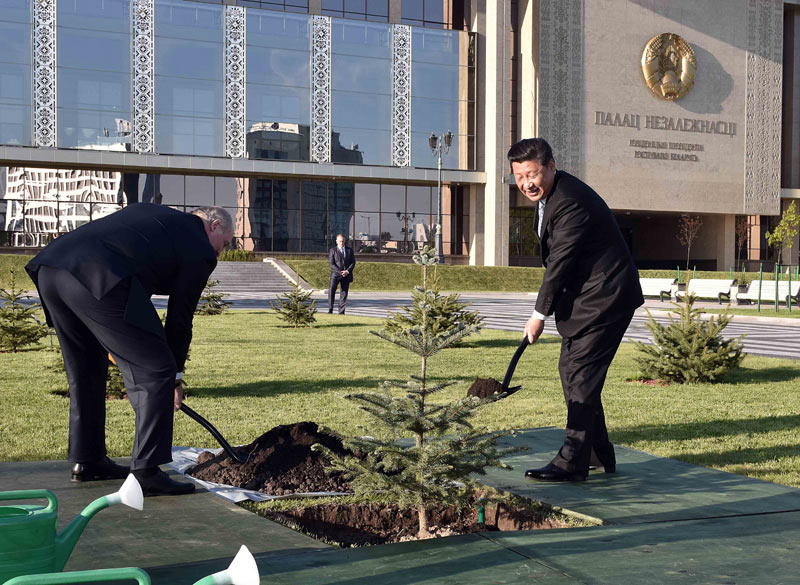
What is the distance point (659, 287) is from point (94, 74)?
28.9 metres

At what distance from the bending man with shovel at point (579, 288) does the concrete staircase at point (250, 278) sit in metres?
30.8

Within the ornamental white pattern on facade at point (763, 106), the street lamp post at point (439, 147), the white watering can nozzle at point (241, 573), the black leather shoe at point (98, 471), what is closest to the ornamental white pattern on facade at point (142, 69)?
the street lamp post at point (439, 147)

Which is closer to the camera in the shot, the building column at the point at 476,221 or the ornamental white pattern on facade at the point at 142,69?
the ornamental white pattern on facade at the point at 142,69

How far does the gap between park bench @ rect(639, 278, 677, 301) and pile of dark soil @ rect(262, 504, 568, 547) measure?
1169 inches

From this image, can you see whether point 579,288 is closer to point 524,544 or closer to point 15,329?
point 524,544

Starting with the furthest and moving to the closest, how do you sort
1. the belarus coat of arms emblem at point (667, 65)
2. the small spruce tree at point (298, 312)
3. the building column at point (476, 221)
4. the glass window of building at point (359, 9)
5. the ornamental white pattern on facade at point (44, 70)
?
the belarus coat of arms emblem at point (667, 65), the building column at point (476, 221), the glass window of building at point (359, 9), the ornamental white pattern on facade at point (44, 70), the small spruce tree at point (298, 312)

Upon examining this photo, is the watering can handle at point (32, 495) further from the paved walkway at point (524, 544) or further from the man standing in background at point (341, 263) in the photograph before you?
the man standing in background at point (341, 263)

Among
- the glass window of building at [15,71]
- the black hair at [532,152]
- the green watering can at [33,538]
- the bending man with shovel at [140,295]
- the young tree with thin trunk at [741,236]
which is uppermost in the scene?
the glass window of building at [15,71]

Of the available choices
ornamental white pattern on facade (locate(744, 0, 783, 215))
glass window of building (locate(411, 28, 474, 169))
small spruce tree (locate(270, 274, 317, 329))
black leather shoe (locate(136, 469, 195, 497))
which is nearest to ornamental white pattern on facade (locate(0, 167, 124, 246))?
glass window of building (locate(411, 28, 474, 169))

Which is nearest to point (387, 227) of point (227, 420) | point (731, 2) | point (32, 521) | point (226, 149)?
point (226, 149)

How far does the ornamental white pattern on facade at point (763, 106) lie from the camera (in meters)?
55.4

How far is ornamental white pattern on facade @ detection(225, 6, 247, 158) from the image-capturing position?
4628cm

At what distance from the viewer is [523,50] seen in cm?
5172

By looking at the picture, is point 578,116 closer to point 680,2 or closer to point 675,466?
point 680,2
